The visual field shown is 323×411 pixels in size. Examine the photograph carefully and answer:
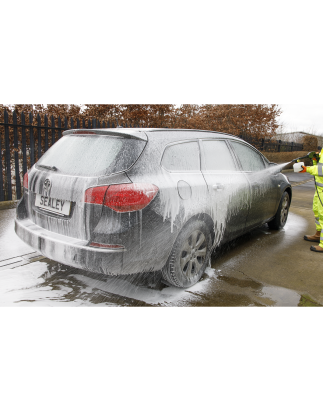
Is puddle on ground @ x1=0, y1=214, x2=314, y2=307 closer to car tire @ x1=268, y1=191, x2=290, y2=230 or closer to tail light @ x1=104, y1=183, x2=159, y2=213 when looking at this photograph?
tail light @ x1=104, y1=183, x2=159, y2=213

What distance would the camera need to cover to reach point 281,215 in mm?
5551

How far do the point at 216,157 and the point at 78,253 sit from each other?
6.56 ft

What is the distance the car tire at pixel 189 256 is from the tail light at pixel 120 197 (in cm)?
66

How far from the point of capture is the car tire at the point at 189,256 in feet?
9.59

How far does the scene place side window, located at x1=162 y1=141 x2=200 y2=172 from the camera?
2.90 meters

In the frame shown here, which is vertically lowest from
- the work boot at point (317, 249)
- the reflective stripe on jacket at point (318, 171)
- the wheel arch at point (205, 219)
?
the work boot at point (317, 249)

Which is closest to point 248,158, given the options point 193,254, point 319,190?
point 319,190

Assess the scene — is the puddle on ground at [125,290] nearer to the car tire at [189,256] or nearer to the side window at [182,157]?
the car tire at [189,256]

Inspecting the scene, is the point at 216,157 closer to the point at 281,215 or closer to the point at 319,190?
the point at 319,190

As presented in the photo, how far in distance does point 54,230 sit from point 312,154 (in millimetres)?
4140

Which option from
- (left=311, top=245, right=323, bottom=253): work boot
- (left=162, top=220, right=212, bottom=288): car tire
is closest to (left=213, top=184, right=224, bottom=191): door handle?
(left=162, top=220, right=212, bottom=288): car tire

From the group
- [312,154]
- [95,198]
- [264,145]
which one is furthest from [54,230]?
[264,145]

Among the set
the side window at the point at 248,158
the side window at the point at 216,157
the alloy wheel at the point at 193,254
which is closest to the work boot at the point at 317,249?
the side window at the point at 248,158

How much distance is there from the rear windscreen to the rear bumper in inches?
23.3
